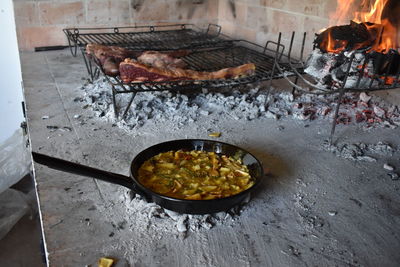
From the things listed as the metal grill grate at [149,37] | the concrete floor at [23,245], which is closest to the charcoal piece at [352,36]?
the metal grill grate at [149,37]

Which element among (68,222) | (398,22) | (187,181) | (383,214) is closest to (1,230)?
(68,222)

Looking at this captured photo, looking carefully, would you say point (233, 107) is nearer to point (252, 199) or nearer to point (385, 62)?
point (385, 62)

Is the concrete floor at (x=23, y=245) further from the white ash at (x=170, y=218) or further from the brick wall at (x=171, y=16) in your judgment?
the brick wall at (x=171, y=16)

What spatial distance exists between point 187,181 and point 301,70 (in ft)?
5.95

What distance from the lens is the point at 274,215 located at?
1.77 meters

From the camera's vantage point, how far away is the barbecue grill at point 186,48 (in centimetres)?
281

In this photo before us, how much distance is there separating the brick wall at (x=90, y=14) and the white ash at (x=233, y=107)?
161cm

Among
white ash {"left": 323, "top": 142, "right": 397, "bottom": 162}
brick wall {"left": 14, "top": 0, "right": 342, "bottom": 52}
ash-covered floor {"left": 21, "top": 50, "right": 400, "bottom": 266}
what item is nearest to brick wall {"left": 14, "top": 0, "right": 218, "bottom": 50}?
brick wall {"left": 14, "top": 0, "right": 342, "bottom": 52}

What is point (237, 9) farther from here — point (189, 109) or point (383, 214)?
point (383, 214)

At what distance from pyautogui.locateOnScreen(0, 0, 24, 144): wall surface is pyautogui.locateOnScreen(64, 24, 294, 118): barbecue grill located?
638 millimetres

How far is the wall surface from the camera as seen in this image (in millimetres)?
4152

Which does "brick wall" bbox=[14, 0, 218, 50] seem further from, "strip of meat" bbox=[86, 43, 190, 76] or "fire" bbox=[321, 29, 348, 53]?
"fire" bbox=[321, 29, 348, 53]

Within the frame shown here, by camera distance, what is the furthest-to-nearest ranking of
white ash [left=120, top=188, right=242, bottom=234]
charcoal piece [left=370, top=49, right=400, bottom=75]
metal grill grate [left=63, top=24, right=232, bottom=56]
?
1. metal grill grate [left=63, top=24, right=232, bottom=56]
2. charcoal piece [left=370, top=49, right=400, bottom=75]
3. white ash [left=120, top=188, right=242, bottom=234]

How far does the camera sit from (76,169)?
1503 millimetres
